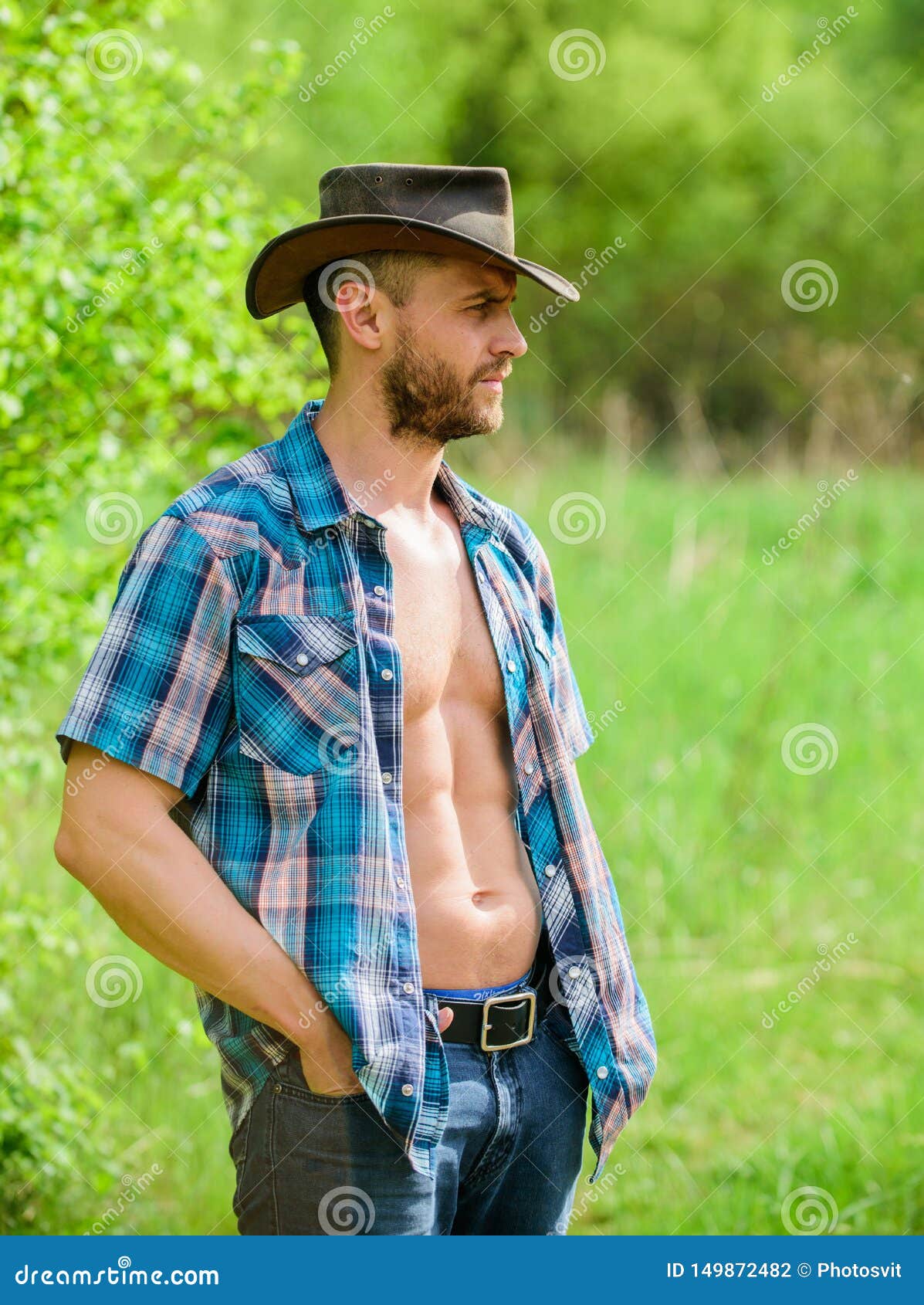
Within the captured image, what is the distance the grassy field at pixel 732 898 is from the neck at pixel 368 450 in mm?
1592

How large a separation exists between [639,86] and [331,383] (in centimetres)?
1862

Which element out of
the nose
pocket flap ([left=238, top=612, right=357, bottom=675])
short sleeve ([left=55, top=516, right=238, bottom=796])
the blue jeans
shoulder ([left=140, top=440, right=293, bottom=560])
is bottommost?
the blue jeans

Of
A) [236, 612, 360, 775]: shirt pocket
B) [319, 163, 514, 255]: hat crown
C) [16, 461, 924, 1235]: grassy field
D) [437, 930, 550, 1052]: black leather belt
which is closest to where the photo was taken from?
[236, 612, 360, 775]: shirt pocket

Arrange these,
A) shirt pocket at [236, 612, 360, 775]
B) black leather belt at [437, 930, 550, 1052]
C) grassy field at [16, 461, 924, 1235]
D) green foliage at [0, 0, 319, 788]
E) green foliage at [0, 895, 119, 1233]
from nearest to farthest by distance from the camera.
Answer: shirt pocket at [236, 612, 360, 775] → black leather belt at [437, 930, 550, 1052] → green foliage at [0, 0, 319, 788] → green foliage at [0, 895, 119, 1233] → grassy field at [16, 461, 924, 1235]

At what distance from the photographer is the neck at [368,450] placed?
2.29 m

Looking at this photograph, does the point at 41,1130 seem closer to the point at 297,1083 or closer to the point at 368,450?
the point at 297,1083

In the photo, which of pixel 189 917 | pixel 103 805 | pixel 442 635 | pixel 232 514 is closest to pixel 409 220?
pixel 232 514

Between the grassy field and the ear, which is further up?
the ear

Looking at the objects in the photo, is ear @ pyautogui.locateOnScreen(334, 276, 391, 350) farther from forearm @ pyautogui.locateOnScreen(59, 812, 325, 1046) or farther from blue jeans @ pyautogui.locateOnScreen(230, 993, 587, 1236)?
blue jeans @ pyautogui.locateOnScreen(230, 993, 587, 1236)

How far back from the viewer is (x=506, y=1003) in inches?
86.0

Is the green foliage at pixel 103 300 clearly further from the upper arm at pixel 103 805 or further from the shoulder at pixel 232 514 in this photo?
the upper arm at pixel 103 805

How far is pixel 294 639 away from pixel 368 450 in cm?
43

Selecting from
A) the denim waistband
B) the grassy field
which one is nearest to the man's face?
the denim waistband

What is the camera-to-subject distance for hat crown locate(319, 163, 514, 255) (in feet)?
7.34
